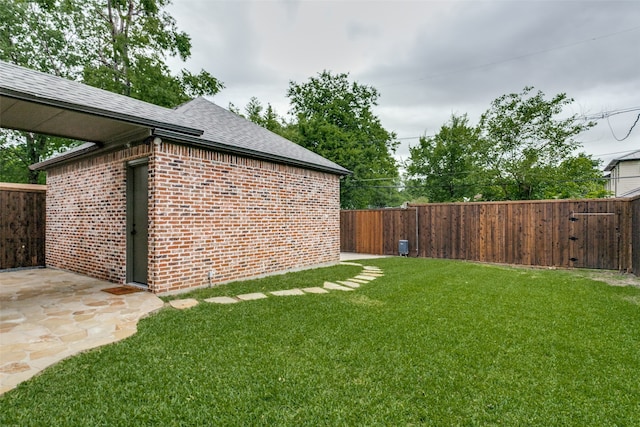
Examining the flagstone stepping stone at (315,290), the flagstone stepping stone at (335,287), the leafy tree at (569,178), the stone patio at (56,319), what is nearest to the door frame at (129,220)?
the stone patio at (56,319)

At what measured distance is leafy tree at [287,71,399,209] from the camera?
19641mm

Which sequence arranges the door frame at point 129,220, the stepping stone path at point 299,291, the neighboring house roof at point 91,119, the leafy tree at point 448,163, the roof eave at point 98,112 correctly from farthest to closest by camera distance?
1. the leafy tree at point 448,163
2. the door frame at point 129,220
3. the stepping stone path at point 299,291
4. the neighboring house roof at point 91,119
5. the roof eave at point 98,112

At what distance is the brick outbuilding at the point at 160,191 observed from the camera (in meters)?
4.23

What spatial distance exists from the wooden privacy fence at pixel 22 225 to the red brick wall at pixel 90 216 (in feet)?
1.44

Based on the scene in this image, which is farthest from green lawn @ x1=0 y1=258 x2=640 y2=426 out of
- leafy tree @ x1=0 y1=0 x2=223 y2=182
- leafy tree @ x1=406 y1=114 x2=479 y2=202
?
leafy tree @ x1=406 y1=114 x2=479 y2=202

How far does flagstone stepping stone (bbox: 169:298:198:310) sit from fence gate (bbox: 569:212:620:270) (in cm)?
911

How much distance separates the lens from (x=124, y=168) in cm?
556

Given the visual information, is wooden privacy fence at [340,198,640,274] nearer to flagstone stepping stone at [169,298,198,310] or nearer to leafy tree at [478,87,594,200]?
leafy tree at [478,87,594,200]

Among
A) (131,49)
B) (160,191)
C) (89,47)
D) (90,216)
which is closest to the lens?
(160,191)

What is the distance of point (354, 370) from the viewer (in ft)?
8.11

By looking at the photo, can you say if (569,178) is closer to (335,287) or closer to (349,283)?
(349,283)

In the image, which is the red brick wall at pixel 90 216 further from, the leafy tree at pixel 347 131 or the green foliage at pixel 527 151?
A: the green foliage at pixel 527 151

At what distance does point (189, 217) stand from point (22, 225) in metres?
5.61

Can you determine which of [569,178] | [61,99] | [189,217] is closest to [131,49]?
[189,217]
